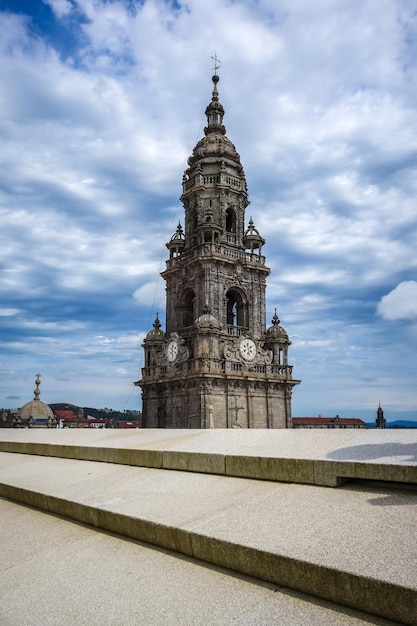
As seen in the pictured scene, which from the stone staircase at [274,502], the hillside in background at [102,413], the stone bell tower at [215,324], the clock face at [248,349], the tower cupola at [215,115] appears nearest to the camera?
the stone staircase at [274,502]

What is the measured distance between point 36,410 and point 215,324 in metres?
14.4

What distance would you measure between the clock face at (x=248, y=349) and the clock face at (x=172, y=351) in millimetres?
4413

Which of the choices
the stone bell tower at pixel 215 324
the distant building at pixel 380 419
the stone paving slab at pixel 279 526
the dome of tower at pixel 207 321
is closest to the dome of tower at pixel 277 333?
the stone bell tower at pixel 215 324

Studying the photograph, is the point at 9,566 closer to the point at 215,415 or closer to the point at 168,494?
the point at 168,494

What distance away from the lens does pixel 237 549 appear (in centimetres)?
364

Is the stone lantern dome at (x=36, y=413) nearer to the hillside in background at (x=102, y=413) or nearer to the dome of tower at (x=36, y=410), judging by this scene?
the dome of tower at (x=36, y=410)

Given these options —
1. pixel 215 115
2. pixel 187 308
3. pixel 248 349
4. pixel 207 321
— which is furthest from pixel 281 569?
pixel 215 115

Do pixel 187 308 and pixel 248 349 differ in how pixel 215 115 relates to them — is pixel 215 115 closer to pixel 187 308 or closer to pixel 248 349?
pixel 187 308

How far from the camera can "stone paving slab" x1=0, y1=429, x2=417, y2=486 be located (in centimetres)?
454

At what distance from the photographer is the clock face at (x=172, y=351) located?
32688 mm

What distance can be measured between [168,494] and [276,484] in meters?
1.16

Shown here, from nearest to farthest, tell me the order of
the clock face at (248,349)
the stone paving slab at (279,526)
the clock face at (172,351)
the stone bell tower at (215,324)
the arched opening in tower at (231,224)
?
the stone paving slab at (279,526), the stone bell tower at (215,324), the clock face at (248,349), the clock face at (172,351), the arched opening in tower at (231,224)

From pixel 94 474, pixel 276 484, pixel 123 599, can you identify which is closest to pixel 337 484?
pixel 276 484

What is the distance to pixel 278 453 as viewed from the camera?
5.41 m
